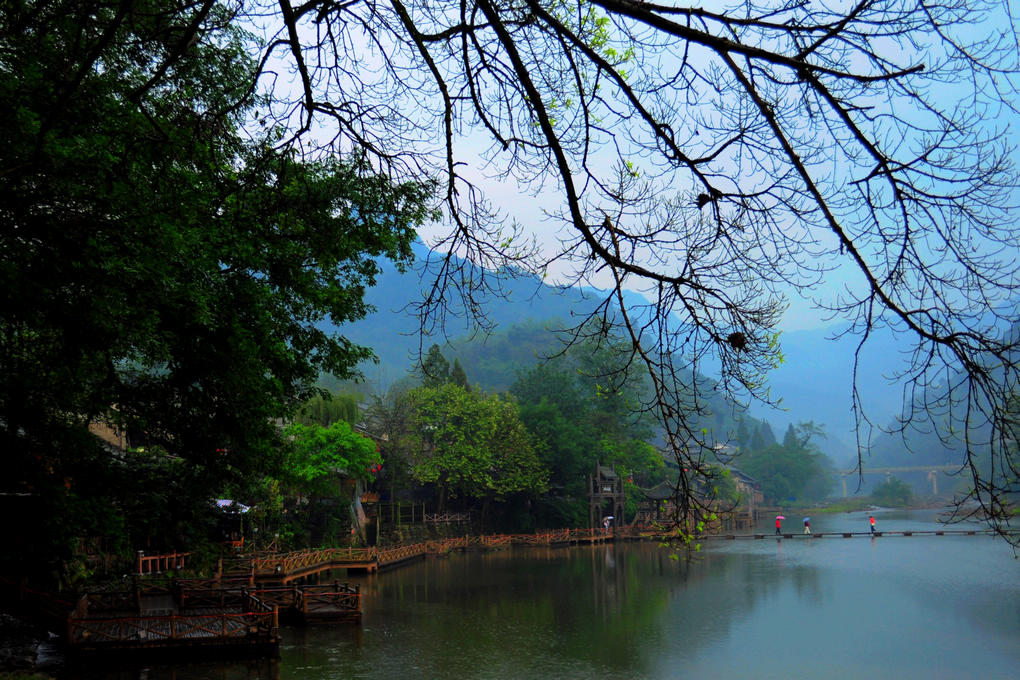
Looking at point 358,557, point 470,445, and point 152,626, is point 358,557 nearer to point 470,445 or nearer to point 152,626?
point 470,445

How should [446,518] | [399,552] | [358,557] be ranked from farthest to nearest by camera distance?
[446,518], [399,552], [358,557]

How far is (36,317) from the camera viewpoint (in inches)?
314

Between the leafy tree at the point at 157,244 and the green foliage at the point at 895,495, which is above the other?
the leafy tree at the point at 157,244

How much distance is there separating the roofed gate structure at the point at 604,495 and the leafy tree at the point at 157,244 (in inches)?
1389

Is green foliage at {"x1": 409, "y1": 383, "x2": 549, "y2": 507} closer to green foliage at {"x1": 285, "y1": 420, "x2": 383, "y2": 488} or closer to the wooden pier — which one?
green foliage at {"x1": 285, "y1": 420, "x2": 383, "y2": 488}

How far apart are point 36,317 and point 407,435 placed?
31896mm

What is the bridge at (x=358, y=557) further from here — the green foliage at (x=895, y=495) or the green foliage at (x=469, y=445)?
the green foliage at (x=895, y=495)

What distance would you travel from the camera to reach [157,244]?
24.2ft

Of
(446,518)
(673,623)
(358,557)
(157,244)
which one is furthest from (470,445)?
(157,244)

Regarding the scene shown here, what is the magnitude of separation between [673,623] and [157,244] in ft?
59.9

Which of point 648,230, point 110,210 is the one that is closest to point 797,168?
point 648,230

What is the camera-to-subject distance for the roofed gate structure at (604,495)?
46.4 m

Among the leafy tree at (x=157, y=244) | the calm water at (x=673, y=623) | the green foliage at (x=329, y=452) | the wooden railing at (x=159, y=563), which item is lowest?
the calm water at (x=673, y=623)

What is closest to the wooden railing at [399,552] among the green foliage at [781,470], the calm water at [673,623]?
the calm water at [673,623]
